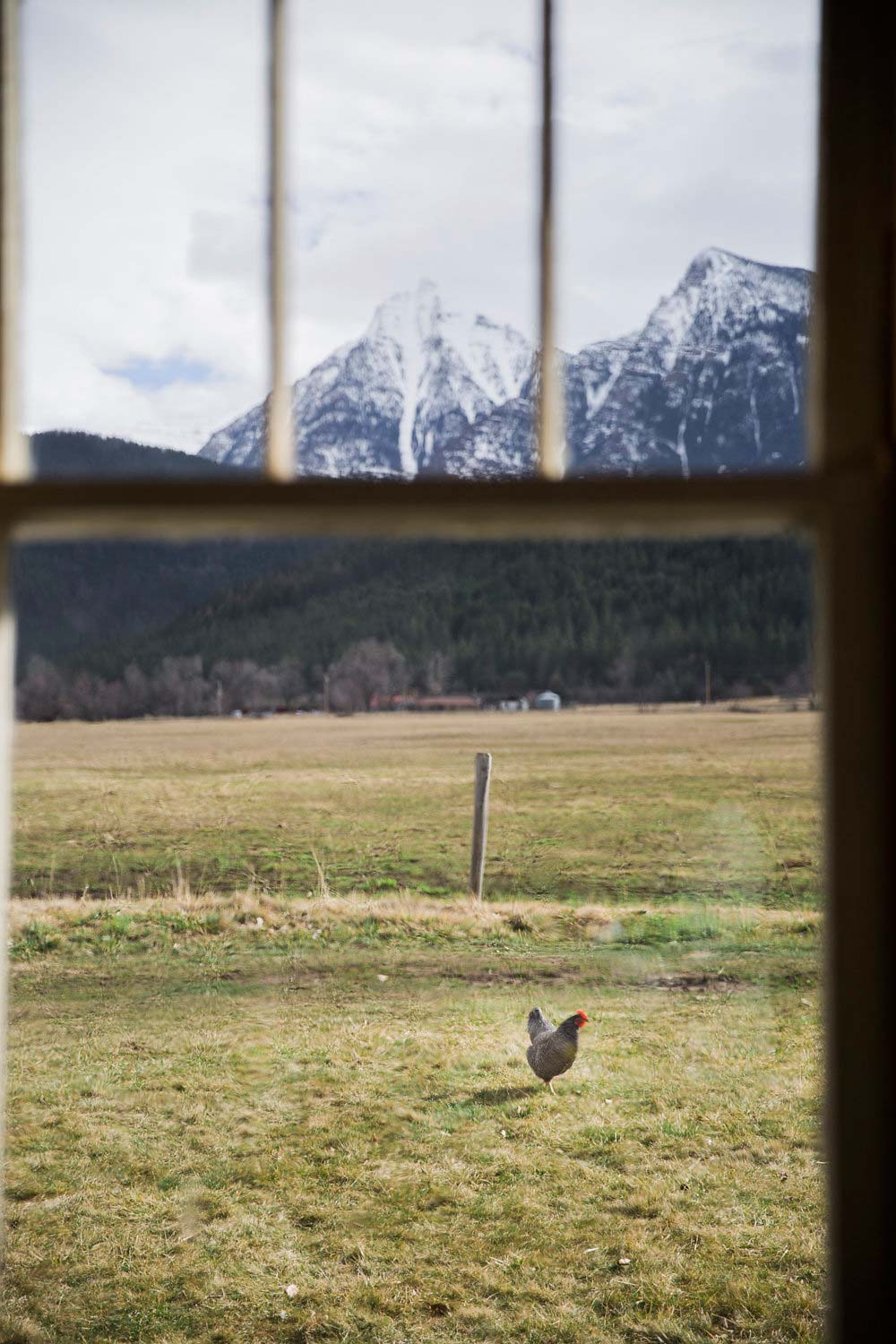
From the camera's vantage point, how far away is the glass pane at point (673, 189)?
0.66 meters

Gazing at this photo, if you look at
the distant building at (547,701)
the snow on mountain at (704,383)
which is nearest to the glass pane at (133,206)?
the snow on mountain at (704,383)

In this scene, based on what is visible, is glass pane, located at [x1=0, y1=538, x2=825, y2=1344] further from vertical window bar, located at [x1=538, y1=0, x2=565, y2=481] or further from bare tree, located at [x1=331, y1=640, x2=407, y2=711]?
bare tree, located at [x1=331, y1=640, x2=407, y2=711]

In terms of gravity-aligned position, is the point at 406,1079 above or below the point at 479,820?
below

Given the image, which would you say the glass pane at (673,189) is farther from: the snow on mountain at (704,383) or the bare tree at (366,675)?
the bare tree at (366,675)

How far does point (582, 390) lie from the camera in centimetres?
77

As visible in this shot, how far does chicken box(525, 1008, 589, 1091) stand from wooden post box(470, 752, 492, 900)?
95.1 inches

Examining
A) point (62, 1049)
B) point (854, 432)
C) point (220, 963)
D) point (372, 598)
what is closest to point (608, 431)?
point (854, 432)

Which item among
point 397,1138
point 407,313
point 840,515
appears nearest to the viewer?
point 840,515

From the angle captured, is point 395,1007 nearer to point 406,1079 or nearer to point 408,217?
point 406,1079

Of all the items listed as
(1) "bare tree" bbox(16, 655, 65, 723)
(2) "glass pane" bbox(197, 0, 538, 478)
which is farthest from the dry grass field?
(1) "bare tree" bbox(16, 655, 65, 723)

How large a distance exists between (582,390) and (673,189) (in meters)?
0.21

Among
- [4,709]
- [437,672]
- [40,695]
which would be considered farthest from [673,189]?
[437,672]

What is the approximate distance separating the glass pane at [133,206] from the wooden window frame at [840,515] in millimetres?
59

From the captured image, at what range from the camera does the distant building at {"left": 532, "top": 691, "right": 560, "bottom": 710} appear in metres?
17.1
